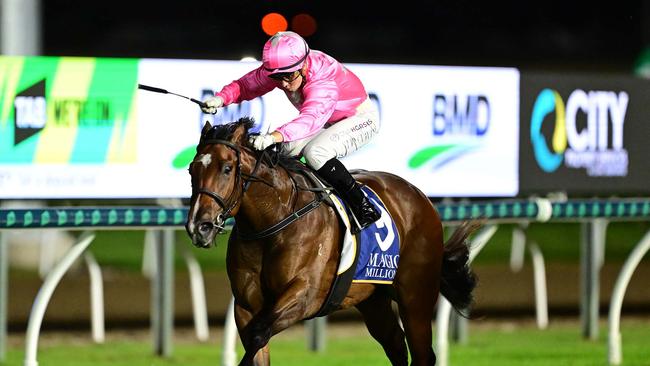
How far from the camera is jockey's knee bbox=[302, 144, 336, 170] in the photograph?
5246 mm

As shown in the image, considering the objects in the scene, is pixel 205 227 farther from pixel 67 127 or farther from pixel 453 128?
pixel 453 128

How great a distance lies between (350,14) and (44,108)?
2289 centimetres

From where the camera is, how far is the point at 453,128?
24.4 ft

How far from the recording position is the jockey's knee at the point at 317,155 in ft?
17.2

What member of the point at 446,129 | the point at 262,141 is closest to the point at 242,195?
the point at 262,141

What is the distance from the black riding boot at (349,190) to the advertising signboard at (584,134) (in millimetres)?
2522

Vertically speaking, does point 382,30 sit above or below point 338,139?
above

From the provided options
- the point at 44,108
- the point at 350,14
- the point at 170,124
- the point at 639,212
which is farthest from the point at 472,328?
the point at 350,14

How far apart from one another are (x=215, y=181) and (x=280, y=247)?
466mm

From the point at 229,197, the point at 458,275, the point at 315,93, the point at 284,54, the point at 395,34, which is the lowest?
the point at 458,275

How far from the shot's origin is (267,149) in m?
5.03

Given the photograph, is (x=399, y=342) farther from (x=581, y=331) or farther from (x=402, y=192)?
(x=581, y=331)

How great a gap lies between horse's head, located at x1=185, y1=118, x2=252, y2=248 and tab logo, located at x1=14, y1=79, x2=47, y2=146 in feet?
6.13

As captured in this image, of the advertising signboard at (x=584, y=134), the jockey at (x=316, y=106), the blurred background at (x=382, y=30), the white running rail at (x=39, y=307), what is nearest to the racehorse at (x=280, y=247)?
the jockey at (x=316, y=106)
